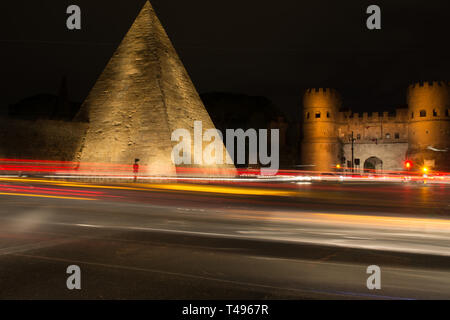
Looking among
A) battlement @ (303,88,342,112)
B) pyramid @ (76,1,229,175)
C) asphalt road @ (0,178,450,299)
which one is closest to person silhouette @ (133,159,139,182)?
pyramid @ (76,1,229,175)

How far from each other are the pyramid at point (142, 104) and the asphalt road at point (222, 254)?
11.0m

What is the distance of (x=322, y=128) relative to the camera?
45.0m

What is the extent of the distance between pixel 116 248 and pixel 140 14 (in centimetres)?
1956

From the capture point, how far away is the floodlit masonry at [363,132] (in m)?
41.5

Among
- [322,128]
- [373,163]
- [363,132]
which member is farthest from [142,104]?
[373,163]

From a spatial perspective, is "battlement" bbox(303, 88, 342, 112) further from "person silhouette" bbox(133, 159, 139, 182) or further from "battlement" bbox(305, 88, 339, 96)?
"person silhouette" bbox(133, 159, 139, 182)

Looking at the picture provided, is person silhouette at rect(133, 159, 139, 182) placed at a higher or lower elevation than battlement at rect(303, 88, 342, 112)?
lower

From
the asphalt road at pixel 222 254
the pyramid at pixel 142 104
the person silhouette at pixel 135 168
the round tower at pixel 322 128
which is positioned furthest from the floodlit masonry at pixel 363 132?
the asphalt road at pixel 222 254

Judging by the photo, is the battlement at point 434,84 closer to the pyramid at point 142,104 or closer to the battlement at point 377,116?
the battlement at point 377,116

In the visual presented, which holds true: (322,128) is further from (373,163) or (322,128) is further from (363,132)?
(373,163)

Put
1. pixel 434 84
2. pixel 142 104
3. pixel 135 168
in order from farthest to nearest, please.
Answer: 1. pixel 434 84
2. pixel 142 104
3. pixel 135 168

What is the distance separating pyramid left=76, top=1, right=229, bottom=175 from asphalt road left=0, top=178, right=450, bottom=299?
36.1 feet

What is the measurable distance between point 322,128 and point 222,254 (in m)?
43.2

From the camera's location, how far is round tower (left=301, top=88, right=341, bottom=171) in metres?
44.8
